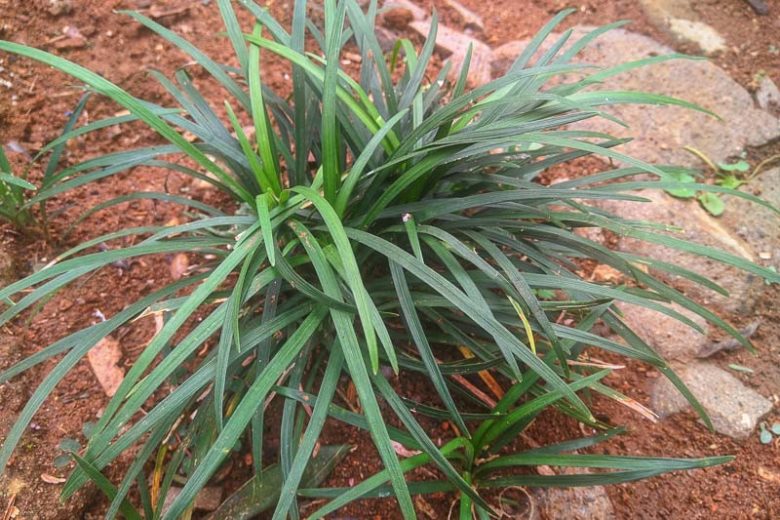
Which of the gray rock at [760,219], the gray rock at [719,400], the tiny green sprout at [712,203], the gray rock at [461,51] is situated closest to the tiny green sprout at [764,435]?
the gray rock at [719,400]

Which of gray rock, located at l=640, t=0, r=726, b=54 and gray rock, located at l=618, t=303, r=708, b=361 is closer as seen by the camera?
gray rock, located at l=618, t=303, r=708, b=361

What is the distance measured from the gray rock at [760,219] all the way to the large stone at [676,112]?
0.55 feet

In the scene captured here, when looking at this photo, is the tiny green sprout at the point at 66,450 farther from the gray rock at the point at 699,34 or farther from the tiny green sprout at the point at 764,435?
the gray rock at the point at 699,34

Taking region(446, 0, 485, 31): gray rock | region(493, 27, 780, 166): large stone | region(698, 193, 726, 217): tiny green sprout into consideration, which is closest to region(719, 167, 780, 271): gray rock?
region(698, 193, 726, 217): tiny green sprout

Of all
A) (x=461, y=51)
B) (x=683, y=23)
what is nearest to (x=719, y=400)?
(x=461, y=51)

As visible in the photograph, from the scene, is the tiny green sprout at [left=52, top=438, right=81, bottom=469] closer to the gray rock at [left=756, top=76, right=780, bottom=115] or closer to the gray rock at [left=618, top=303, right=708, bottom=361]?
the gray rock at [left=618, top=303, right=708, bottom=361]

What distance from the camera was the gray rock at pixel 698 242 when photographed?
1.95m

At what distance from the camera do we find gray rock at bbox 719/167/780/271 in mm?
2057

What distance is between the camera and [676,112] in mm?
2393

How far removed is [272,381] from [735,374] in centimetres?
145

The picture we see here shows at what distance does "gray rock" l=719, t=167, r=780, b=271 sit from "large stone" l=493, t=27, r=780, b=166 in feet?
0.55

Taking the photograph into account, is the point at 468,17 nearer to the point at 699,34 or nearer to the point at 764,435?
the point at 699,34

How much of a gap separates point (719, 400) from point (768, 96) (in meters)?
1.45

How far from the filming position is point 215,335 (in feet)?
5.56
